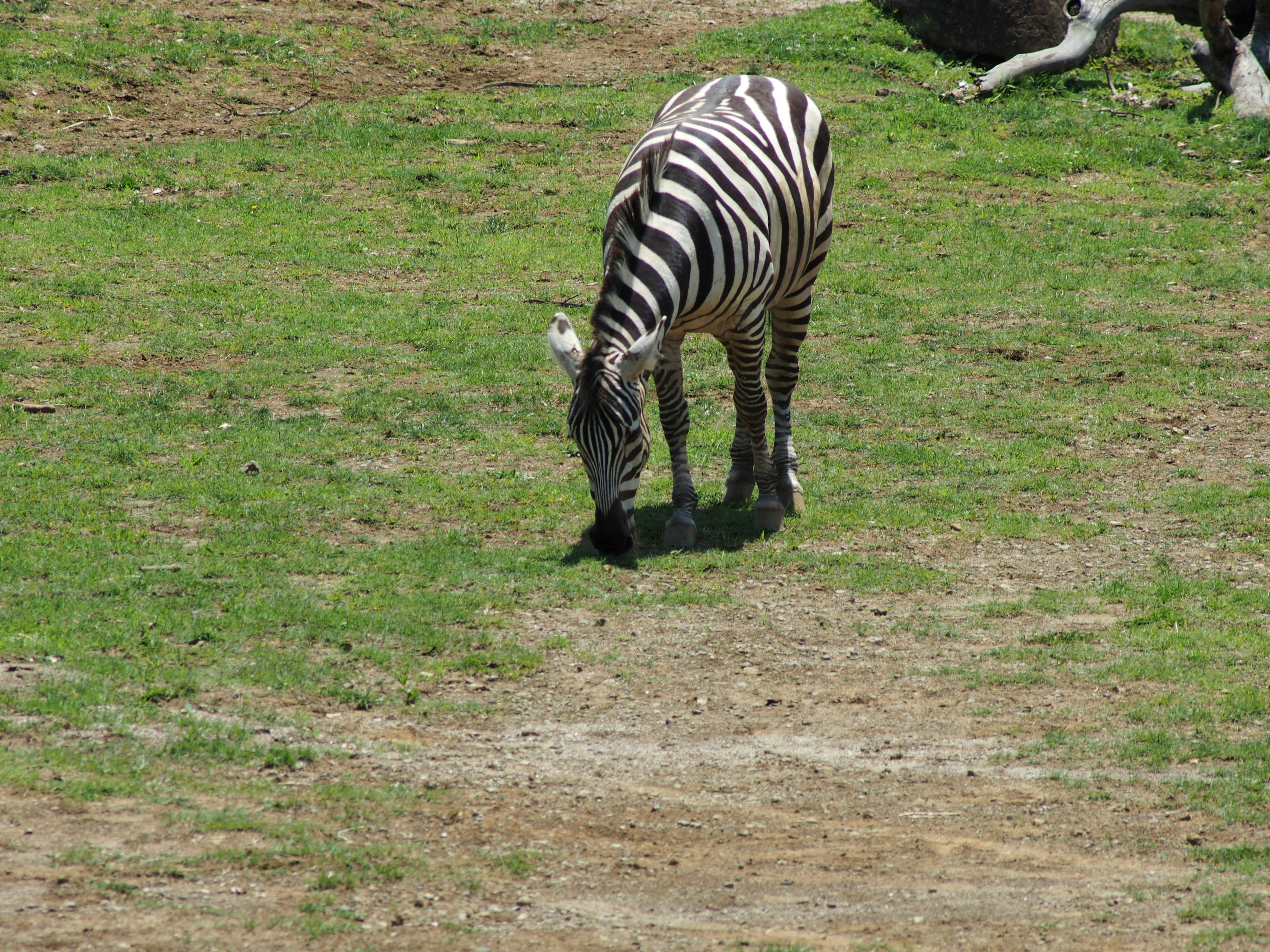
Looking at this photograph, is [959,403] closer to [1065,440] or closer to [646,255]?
[1065,440]

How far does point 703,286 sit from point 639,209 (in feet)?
2.05

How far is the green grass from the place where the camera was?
21.0ft

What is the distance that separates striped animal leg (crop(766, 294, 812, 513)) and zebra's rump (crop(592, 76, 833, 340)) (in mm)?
93

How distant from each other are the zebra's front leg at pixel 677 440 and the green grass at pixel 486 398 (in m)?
0.25

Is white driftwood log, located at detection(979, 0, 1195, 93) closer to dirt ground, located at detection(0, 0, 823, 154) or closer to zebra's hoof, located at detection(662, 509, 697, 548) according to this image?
dirt ground, located at detection(0, 0, 823, 154)

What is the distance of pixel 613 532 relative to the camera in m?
7.90

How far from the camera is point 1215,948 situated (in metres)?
4.46

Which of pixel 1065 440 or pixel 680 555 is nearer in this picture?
pixel 680 555

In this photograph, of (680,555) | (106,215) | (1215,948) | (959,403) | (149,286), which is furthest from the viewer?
(106,215)

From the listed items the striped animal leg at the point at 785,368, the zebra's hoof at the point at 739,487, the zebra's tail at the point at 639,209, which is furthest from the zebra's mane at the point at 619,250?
the zebra's hoof at the point at 739,487

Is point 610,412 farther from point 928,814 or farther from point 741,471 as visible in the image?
point 928,814

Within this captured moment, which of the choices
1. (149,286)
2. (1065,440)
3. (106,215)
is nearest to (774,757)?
(1065,440)

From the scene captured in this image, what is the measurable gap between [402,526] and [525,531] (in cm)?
83

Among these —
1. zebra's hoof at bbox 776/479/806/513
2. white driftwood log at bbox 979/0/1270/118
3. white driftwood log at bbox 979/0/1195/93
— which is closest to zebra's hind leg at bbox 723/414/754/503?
zebra's hoof at bbox 776/479/806/513
